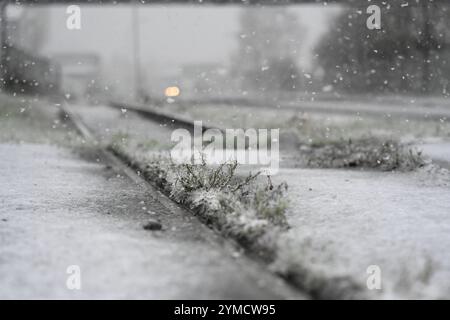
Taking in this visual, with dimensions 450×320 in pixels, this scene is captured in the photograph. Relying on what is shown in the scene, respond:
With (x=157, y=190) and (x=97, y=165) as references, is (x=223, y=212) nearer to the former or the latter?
(x=157, y=190)

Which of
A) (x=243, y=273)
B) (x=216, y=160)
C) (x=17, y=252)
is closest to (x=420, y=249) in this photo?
(x=243, y=273)

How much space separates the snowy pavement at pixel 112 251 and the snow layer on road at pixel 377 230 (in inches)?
17.3

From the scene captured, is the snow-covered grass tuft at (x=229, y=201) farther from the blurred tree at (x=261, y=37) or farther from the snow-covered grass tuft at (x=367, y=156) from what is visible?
the blurred tree at (x=261, y=37)

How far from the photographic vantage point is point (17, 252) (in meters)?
3.68

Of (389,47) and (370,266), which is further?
(389,47)

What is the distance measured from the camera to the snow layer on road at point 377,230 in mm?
3197

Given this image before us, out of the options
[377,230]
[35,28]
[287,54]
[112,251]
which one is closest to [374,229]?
[377,230]

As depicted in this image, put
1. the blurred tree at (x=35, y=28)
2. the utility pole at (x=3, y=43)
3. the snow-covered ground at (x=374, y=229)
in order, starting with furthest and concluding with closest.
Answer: the blurred tree at (x=35, y=28) < the utility pole at (x=3, y=43) < the snow-covered ground at (x=374, y=229)

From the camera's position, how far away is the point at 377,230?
4191 mm

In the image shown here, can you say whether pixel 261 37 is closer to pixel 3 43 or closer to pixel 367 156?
pixel 3 43

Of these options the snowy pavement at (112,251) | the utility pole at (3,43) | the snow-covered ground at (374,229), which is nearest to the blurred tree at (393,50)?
the utility pole at (3,43)
